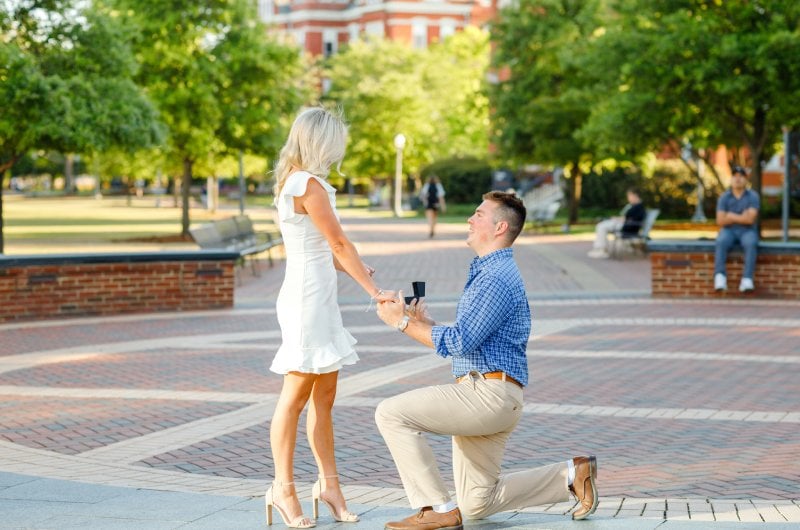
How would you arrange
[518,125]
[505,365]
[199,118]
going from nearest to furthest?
[505,365], [199,118], [518,125]

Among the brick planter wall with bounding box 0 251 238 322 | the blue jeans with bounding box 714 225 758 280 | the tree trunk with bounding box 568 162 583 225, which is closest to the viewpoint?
the brick planter wall with bounding box 0 251 238 322

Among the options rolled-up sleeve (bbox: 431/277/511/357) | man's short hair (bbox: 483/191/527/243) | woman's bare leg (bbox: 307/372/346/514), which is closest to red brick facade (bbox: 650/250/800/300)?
woman's bare leg (bbox: 307/372/346/514)

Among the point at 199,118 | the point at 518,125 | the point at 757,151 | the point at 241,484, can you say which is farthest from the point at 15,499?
the point at 518,125

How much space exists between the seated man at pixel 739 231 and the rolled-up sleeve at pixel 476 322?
456 inches

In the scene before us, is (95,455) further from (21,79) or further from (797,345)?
(21,79)

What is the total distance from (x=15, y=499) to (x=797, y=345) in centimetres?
828

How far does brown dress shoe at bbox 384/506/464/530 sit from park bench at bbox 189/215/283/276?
12.8 m

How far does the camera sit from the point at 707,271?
54.6 feet

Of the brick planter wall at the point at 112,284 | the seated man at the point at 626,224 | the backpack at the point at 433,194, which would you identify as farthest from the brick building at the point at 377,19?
the brick planter wall at the point at 112,284

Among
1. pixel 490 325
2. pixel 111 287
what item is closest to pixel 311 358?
pixel 490 325

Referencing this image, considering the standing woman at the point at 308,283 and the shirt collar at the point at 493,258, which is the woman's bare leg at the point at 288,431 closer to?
the standing woman at the point at 308,283

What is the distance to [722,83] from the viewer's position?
23250 millimetres

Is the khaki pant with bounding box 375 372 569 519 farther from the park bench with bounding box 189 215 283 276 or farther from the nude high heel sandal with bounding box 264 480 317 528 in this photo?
the park bench with bounding box 189 215 283 276

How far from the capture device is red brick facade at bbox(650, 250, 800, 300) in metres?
16.4
